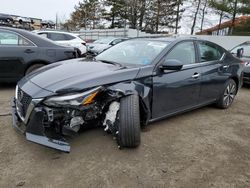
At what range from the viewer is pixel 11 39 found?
538cm

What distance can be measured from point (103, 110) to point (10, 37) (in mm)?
3593

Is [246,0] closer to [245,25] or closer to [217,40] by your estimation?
[245,25]

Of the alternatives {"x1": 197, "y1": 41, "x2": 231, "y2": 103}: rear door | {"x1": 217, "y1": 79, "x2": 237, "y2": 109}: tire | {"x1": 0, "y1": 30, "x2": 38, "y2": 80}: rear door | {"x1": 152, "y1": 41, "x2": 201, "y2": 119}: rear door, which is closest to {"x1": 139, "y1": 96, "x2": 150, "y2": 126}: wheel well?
{"x1": 152, "y1": 41, "x2": 201, "y2": 119}: rear door

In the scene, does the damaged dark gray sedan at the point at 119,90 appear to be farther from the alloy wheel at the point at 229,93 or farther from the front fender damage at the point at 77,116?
the alloy wheel at the point at 229,93

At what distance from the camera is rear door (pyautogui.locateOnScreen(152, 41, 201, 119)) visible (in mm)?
3390

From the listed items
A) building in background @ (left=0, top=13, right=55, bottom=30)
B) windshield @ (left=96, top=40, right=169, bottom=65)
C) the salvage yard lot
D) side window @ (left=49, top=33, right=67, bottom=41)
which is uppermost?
building in background @ (left=0, top=13, right=55, bottom=30)

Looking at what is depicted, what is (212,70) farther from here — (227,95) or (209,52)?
(227,95)

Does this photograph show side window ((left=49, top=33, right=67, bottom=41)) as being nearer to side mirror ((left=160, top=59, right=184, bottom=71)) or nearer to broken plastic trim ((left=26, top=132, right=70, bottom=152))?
side mirror ((left=160, top=59, right=184, bottom=71))

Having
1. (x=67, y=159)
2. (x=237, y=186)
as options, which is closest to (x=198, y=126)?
(x=237, y=186)

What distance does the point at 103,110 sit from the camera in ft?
9.79

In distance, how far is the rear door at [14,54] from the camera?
5.23 meters

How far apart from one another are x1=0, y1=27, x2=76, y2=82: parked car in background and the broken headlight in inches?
125

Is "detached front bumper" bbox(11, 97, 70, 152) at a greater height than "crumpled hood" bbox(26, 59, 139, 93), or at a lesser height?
lesser

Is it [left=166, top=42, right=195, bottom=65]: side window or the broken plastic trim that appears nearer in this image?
Result: the broken plastic trim
